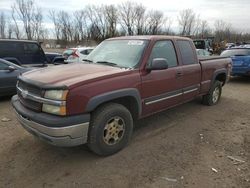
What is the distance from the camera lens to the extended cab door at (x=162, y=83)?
4.40 meters

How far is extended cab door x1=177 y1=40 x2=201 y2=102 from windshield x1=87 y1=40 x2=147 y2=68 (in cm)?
116

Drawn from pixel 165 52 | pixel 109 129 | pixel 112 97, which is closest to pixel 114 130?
pixel 109 129

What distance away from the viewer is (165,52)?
4973 millimetres

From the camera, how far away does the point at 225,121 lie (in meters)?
5.74

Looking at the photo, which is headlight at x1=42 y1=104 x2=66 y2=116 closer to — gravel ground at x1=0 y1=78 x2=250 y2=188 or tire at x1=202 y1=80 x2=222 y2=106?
gravel ground at x1=0 y1=78 x2=250 y2=188

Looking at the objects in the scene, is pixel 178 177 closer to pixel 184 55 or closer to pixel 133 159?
pixel 133 159

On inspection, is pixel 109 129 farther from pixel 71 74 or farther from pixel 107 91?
pixel 71 74

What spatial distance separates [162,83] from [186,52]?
1.30 meters

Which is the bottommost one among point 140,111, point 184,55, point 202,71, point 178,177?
point 178,177

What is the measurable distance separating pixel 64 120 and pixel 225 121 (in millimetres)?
3879

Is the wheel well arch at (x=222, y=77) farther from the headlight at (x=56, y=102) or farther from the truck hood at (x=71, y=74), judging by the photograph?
the headlight at (x=56, y=102)

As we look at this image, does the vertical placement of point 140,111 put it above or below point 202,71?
below

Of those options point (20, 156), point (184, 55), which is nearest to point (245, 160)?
point (184, 55)

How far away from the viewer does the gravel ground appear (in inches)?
133
